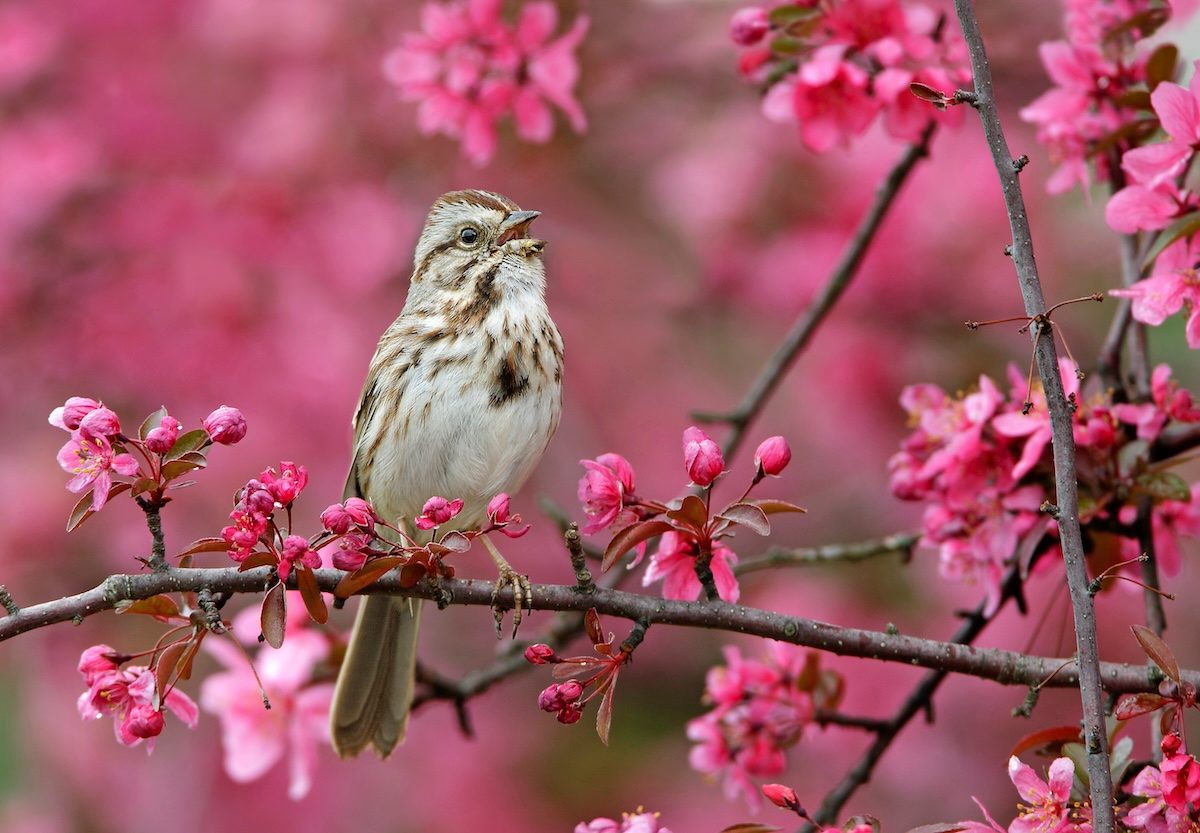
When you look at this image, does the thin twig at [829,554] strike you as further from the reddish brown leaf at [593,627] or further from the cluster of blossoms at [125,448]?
the cluster of blossoms at [125,448]

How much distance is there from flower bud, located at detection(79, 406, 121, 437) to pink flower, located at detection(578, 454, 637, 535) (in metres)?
0.75

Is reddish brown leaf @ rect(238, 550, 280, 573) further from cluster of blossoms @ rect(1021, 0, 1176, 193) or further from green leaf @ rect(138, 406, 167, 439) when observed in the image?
cluster of blossoms @ rect(1021, 0, 1176, 193)

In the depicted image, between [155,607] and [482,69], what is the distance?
6.56 feet

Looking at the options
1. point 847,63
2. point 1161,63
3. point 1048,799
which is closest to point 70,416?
point 1048,799

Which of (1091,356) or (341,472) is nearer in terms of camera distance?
(1091,356)

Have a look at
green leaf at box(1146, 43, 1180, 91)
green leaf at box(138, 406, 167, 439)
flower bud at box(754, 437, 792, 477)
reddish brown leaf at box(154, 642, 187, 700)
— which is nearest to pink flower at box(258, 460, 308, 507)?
green leaf at box(138, 406, 167, 439)

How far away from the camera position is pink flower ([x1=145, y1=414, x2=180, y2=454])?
212 cm

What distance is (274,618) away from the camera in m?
2.14

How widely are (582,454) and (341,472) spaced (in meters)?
1.11


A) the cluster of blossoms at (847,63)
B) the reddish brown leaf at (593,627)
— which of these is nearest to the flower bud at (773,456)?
the reddish brown leaf at (593,627)

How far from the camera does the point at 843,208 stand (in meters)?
5.73

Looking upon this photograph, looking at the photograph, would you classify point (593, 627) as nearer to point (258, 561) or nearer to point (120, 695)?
point (258, 561)

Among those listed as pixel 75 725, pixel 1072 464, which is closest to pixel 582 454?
pixel 75 725

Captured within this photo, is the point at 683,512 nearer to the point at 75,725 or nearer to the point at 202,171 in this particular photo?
the point at 202,171
